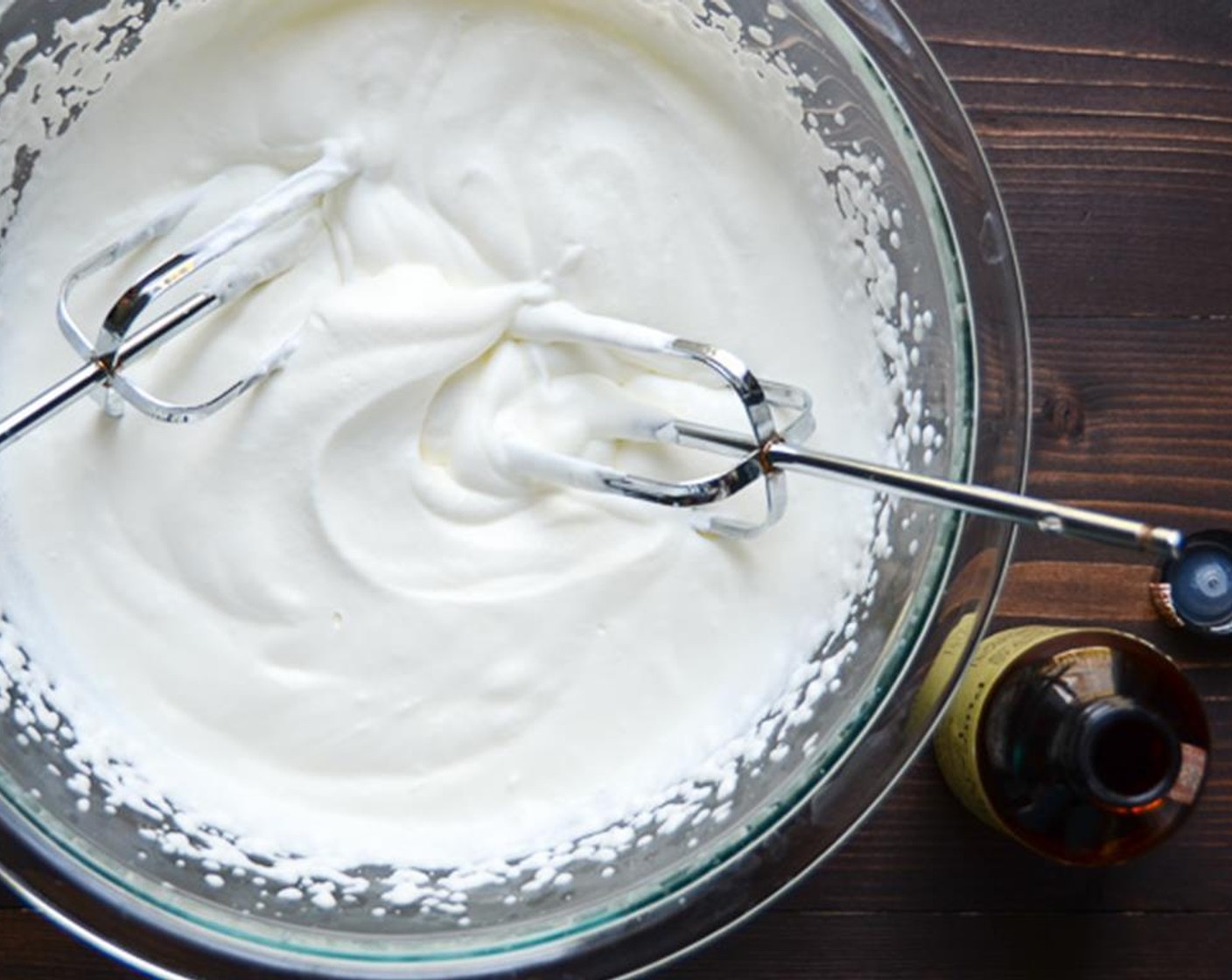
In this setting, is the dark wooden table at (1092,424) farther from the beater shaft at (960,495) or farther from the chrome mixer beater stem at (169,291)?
the chrome mixer beater stem at (169,291)

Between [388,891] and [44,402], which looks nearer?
[44,402]

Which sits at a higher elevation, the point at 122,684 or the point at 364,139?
the point at 364,139

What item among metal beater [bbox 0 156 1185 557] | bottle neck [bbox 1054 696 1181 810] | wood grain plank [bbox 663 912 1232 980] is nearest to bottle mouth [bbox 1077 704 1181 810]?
bottle neck [bbox 1054 696 1181 810]

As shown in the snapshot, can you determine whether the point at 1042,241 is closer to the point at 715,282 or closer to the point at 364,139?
the point at 715,282

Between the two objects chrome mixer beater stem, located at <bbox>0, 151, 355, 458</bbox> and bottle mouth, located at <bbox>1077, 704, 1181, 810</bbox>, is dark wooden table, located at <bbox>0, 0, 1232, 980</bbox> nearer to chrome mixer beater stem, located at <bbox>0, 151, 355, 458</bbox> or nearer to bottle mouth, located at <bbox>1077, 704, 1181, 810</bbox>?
bottle mouth, located at <bbox>1077, 704, 1181, 810</bbox>

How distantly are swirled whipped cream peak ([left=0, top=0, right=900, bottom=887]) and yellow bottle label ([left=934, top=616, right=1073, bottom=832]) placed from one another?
0.11 metres

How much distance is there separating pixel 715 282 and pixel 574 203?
10 cm

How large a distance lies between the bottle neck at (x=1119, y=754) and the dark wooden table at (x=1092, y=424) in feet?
0.57

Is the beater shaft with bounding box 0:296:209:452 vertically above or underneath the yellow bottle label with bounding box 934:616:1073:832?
above

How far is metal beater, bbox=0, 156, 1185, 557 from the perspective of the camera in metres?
0.83

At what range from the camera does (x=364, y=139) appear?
3.13 ft

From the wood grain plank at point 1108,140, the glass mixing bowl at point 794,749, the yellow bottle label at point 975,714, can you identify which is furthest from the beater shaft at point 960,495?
the wood grain plank at point 1108,140

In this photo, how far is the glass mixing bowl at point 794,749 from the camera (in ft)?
2.88

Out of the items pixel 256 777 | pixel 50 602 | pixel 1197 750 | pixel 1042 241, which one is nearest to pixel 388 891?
pixel 256 777
